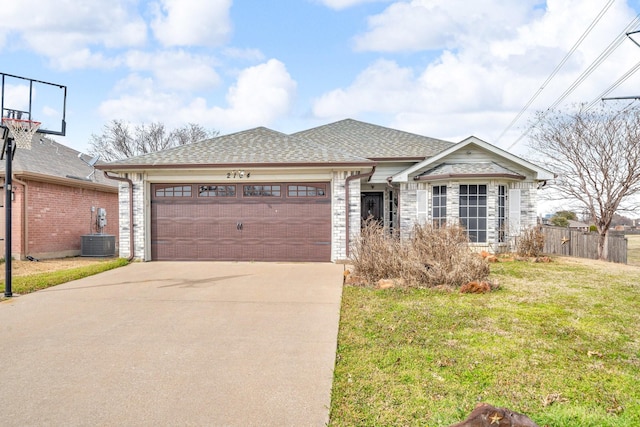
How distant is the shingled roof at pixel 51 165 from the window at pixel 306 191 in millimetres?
7119

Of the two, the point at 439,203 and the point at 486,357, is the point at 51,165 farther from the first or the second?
the point at 486,357

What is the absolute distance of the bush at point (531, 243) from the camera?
1248 centimetres

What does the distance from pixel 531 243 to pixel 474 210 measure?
197 cm

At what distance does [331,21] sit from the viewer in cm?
1214

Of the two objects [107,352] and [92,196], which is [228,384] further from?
[92,196]

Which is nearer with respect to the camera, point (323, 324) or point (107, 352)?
point (107, 352)

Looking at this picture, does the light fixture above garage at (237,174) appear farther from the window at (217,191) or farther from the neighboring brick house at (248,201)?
the window at (217,191)

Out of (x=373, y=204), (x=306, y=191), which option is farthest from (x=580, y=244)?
(x=306, y=191)

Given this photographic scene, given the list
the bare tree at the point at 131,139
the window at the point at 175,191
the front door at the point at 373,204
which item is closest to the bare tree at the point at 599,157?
the front door at the point at 373,204

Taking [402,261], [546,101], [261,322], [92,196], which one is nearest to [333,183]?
[402,261]

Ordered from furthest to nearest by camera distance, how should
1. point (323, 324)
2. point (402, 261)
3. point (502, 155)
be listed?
point (502, 155)
point (402, 261)
point (323, 324)

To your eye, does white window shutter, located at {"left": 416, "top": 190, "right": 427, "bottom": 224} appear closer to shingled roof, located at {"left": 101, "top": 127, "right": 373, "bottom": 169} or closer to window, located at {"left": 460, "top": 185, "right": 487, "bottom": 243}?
window, located at {"left": 460, "top": 185, "right": 487, "bottom": 243}

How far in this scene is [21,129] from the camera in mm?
7727

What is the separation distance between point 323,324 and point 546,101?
16763 mm
